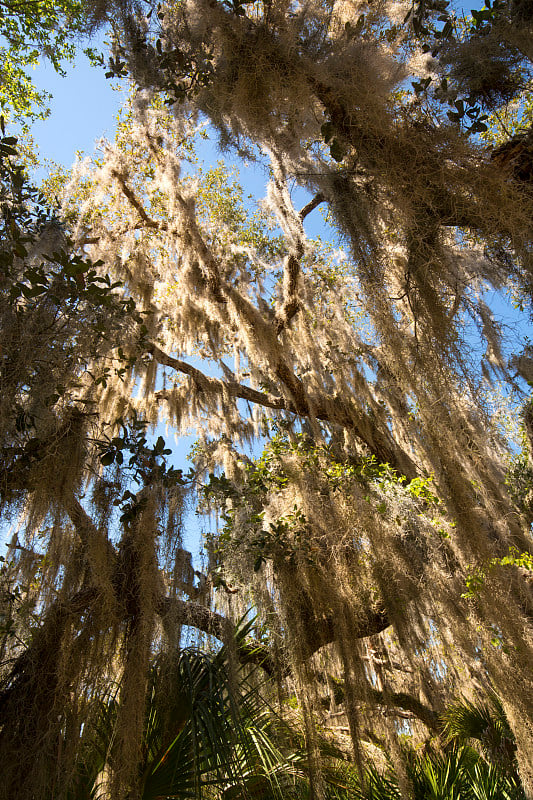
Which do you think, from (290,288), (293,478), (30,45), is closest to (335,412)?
(290,288)

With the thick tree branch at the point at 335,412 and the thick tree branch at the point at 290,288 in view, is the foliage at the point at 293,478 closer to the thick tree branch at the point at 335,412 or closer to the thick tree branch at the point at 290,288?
the thick tree branch at the point at 290,288

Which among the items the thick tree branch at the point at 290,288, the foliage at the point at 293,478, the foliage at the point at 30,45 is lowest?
the foliage at the point at 293,478

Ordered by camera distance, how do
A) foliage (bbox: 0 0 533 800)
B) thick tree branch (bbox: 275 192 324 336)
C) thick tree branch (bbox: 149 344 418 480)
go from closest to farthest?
foliage (bbox: 0 0 533 800), thick tree branch (bbox: 275 192 324 336), thick tree branch (bbox: 149 344 418 480)

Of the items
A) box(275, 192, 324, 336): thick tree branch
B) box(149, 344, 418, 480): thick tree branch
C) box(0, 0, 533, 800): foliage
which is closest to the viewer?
box(0, 0, 533, 800): foliage

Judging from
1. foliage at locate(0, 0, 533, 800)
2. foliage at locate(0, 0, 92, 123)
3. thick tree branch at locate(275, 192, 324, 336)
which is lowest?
foliage at locate(0, 0, 533, 800)

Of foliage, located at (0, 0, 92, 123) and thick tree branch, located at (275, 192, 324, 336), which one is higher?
foliage, located at (0, 0, 92, 123)

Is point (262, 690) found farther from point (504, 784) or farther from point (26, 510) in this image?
point (26, 510)

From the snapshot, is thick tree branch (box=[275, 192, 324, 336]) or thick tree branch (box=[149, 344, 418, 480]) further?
thick tree branch (box=[149, 344, 418, 480])

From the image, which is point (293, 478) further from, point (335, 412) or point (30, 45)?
point (30, 45)

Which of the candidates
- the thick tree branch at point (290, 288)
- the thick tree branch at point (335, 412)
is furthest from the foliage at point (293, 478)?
the thick tree branch at point (335, 412)

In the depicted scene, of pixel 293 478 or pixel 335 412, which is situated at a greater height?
pixel 335 412

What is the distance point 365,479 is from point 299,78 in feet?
11.1

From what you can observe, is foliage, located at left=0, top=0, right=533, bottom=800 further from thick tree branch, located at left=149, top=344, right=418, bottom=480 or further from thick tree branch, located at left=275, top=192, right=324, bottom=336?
thick tree branch, located at left=149, top=344, right=418, bottom=480

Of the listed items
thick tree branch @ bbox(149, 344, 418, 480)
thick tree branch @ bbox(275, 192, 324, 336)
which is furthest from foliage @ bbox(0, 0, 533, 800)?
thick tree branch @ bbox(149, 344, 418, 480)
